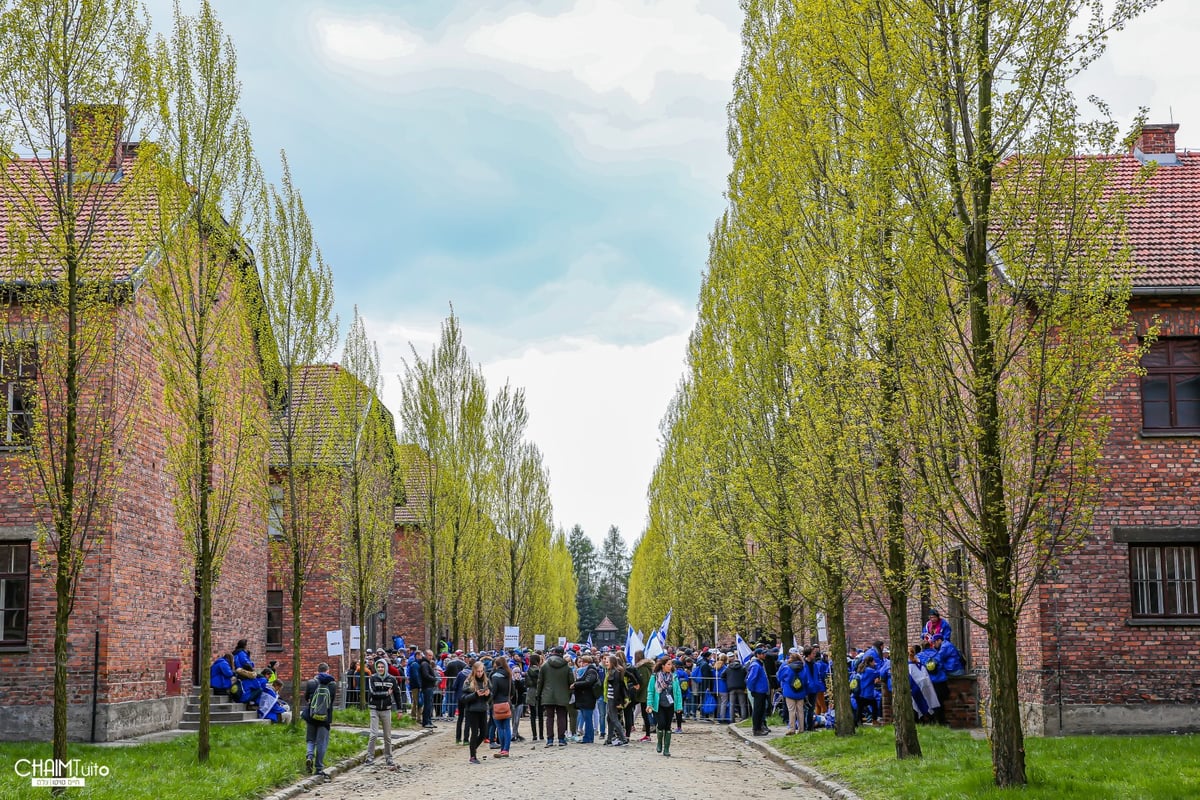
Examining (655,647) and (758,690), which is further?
(655,647)

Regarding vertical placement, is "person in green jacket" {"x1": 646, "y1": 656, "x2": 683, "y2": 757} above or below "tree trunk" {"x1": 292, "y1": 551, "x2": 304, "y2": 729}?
below

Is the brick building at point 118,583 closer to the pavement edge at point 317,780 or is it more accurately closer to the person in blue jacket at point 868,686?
the pavement edge at point 317,780

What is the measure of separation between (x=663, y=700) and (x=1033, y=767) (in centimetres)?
833

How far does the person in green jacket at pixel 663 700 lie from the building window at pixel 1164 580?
7.87 metres

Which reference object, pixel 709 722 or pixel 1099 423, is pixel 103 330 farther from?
pixel 709 722

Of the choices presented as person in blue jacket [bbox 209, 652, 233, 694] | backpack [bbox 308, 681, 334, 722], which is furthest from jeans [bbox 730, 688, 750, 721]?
backpack [bbox 308, 681, 334, 722]

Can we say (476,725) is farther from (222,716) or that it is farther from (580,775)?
Result: (222,716)

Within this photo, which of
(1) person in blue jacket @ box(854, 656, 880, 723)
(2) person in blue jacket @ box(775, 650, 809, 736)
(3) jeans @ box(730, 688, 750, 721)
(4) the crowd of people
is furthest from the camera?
(3) jeans @ box(730, 688, 750, 721)

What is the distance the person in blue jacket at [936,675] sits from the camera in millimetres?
20719

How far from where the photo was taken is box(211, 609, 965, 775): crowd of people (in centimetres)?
1958

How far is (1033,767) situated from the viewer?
1284cm

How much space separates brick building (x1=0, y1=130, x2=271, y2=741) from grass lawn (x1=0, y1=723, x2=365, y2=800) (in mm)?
1072

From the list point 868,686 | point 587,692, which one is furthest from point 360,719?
point 868,686

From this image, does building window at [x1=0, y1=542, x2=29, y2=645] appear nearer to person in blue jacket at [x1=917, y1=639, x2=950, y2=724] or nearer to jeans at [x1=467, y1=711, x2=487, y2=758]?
jeans at [x1=467, y1=711, x2=487, y2=758]
